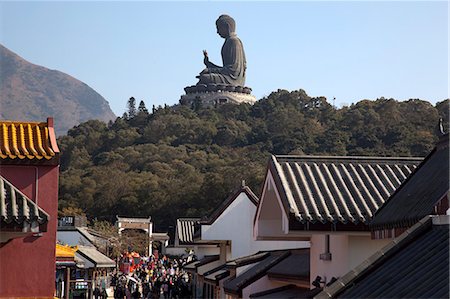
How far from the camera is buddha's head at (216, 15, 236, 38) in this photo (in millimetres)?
142125

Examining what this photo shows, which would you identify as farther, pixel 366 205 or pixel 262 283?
pixel 262 283

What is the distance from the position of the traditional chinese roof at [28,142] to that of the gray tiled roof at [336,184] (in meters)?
4.42

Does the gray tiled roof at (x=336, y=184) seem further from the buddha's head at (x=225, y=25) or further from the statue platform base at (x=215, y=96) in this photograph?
the statue platform base at (x=215, y=96)

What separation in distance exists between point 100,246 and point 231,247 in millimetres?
24808

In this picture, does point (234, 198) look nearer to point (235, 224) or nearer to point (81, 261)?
point (235, 224)

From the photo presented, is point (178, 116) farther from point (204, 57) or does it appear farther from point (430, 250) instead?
point (430, 250)

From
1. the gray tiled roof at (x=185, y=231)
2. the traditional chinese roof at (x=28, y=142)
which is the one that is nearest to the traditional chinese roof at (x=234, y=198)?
the traditional chinese roof at (x=28, y=142)

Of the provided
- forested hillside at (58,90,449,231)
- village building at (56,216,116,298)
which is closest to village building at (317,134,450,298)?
village building at (56,216,116,298)

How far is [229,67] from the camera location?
146 meters

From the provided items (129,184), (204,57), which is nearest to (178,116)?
(204,57)

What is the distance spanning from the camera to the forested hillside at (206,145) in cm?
10038

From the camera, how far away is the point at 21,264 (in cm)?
1579

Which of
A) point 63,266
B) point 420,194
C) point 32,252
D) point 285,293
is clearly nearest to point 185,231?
point 63,266

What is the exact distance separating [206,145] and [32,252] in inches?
4729
